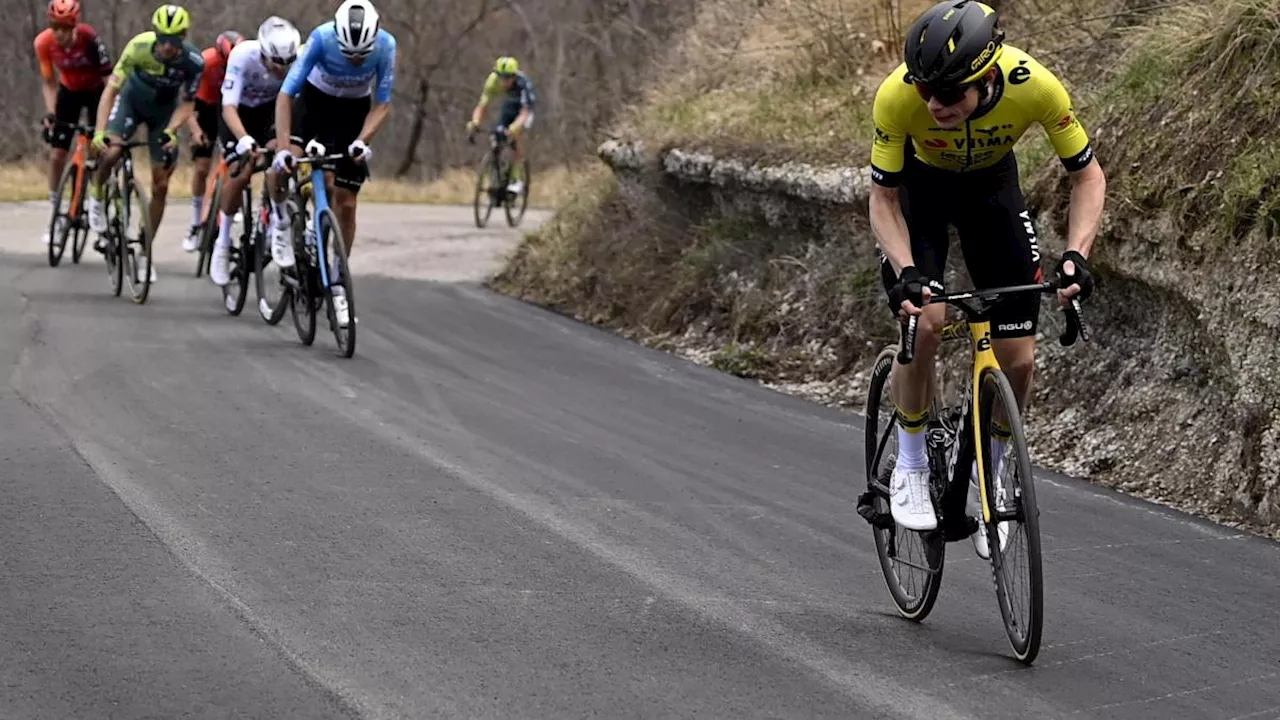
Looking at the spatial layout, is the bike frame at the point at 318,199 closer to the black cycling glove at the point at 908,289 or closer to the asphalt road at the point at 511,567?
the asphalt road at the point at 511,567

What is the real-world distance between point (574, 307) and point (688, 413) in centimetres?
500

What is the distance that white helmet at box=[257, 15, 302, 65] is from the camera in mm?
12805

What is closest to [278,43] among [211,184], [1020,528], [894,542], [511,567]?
[211,184]

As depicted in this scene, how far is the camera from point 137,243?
45.5 ft

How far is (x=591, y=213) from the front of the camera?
16.5 m

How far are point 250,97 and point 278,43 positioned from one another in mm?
880

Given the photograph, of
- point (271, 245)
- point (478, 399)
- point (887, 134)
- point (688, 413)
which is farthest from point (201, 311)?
point (887, 134)

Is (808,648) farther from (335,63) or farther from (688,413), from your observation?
(335,63)

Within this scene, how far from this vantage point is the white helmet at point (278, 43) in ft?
42.0

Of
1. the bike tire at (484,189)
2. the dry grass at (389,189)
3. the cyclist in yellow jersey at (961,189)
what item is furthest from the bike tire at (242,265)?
the dry grass at (389,189)

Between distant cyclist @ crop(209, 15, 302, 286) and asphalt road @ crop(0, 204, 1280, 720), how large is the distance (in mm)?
1941

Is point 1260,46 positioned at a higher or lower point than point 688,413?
higher

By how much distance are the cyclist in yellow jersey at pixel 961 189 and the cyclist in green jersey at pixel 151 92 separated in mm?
8871

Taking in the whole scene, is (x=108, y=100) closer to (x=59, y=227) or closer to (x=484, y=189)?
(x=59, y=227)
